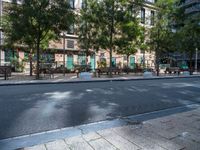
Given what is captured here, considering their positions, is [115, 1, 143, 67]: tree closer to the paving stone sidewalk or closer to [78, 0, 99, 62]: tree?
[78, 0, 99, 62]: tree

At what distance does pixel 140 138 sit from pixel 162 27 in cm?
2211

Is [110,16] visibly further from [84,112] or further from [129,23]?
[84,112]

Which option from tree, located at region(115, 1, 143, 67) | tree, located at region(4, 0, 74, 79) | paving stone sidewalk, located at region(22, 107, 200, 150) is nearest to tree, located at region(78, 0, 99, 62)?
tree, located at region(115, 1, 143, 67)

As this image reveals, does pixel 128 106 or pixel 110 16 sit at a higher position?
pixel 110 16

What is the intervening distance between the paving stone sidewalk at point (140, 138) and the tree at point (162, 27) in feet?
65.1

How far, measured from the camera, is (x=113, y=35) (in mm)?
19781

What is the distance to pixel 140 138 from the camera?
12.4ft

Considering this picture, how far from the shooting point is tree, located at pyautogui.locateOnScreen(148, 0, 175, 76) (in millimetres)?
23812

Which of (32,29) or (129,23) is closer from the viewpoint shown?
(32,29)

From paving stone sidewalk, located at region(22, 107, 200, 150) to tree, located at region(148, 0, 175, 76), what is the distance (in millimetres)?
19828

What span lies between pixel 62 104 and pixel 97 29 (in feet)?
47.3

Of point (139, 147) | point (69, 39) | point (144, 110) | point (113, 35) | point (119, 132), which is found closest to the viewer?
point (139, 147)

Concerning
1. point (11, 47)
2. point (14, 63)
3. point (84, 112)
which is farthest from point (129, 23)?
point (84, 112)

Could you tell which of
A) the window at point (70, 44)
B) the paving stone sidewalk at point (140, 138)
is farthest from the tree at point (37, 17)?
the window at point (70, 44)
